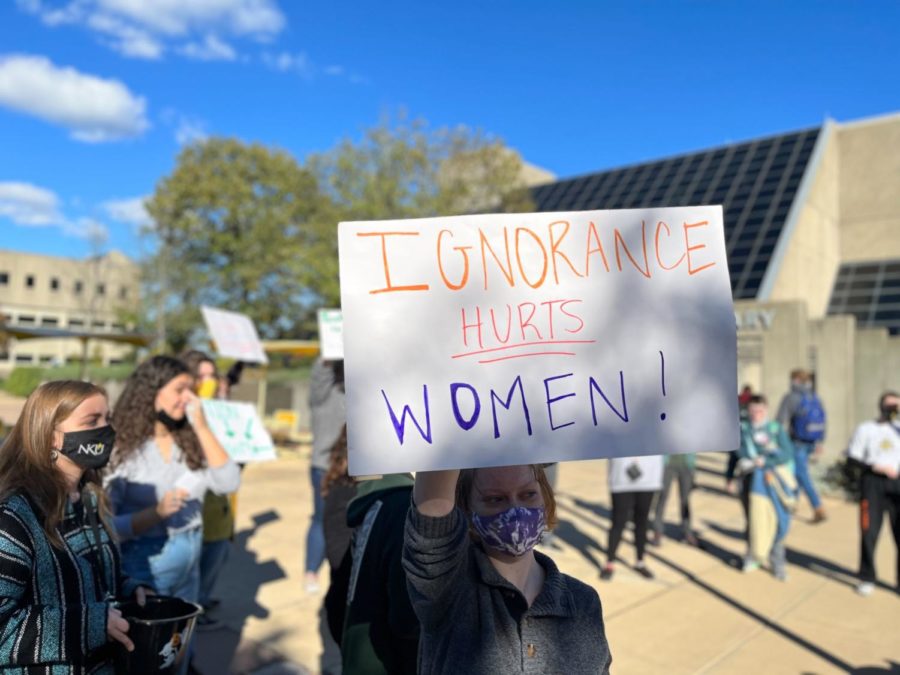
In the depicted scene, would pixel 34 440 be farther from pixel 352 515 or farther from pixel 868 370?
pixel 868 370

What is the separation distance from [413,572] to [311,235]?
27.8 metres

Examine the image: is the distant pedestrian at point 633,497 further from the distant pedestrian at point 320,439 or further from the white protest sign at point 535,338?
the white protest sign at point 535,338

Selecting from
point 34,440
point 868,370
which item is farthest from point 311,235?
point 34,440

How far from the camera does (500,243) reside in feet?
5.63

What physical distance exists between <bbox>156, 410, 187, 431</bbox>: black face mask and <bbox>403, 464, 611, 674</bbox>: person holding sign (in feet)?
7.45

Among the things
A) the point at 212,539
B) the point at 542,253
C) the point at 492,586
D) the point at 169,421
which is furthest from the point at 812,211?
the point at 492,586

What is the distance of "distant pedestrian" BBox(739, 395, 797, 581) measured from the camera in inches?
254

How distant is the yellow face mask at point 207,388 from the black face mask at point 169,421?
1.52 m

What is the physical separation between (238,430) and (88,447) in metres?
2.08

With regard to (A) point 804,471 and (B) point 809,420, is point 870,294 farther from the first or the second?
(A) point 804,471

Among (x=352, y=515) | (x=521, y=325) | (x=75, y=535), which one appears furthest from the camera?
(x=352, y=515)

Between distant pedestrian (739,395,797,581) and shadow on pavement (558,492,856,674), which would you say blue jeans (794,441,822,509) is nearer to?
shadow on pavement (558,492,856,674)

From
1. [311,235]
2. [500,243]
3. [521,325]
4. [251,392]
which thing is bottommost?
[251,392]

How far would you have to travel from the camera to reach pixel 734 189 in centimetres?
2506
